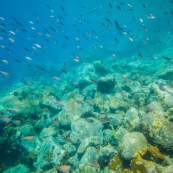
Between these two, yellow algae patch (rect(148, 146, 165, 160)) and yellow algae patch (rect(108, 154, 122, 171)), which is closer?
yellow algae patch (rect(148, 146, 165, 160))

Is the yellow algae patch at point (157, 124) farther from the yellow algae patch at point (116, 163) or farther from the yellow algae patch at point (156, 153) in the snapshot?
the yellow algae patch at point (116, 163)

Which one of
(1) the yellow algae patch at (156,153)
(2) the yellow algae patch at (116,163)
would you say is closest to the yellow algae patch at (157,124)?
(1) the yellow algae patch at (156,153)

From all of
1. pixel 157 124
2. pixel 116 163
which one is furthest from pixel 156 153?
pixel 116 163

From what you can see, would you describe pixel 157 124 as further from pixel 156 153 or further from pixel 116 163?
pixel 116 163

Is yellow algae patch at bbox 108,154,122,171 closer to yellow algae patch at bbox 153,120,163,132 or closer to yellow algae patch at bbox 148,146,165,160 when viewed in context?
yellow algae patch at bbox 148,146,165,160

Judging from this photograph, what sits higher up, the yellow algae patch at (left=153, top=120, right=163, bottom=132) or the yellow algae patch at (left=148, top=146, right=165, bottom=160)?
the yellow algae patch at (left=153, top=120, right=163, bottom=132)

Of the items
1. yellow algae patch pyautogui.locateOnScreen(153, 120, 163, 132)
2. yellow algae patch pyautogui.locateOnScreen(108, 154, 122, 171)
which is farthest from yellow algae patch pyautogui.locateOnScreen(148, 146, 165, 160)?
yellow algae patch pyautogui.locateOnScreen(108, 154, 122, 171)

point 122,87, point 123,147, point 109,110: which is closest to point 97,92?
point 122,87

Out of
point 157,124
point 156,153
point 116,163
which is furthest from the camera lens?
point 116,163

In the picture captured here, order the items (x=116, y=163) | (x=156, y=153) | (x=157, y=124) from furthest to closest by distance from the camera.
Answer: (x=116, y=163), (x=157, y=124), (x=156, y=153)

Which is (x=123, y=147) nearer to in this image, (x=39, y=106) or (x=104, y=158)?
(x=104, y=158)

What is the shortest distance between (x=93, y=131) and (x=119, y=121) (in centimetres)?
129

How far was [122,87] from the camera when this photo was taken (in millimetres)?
13680

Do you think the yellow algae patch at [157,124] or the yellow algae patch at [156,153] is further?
the yellow algae patch at [157,124]
